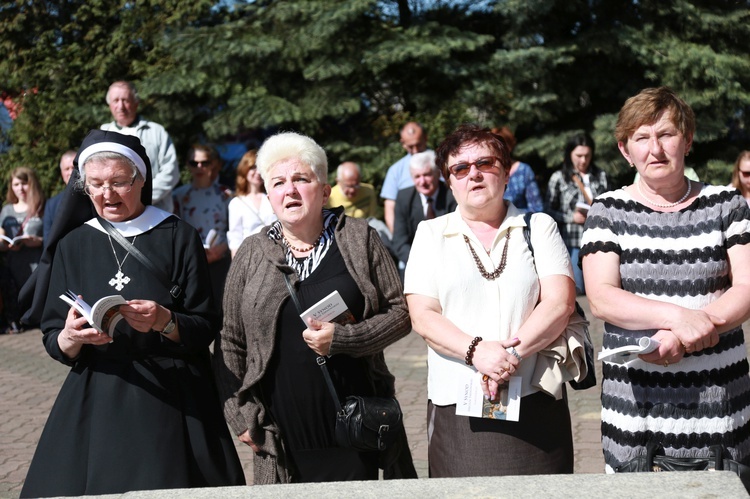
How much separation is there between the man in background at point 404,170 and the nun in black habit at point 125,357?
6.44 metres

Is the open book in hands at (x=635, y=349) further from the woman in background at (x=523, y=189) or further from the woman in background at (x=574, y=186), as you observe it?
the woman in background at (x=574, y=186)

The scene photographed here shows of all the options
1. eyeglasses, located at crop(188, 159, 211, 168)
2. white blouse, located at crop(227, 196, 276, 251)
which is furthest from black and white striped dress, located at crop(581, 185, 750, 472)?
eyeglasses, located at crop(188, 159, 211, 168)

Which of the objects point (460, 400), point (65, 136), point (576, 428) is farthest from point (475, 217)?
point (65, 136)

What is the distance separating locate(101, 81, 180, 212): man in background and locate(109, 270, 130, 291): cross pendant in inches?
202

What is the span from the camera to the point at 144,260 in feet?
12.6

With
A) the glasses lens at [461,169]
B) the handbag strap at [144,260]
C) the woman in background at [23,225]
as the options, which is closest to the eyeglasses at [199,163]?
the woman in background at [23,225]

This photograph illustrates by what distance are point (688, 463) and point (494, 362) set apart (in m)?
0.78

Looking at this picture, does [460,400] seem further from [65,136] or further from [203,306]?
[65,136]

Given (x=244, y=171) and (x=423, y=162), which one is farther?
(x=423, y=162)

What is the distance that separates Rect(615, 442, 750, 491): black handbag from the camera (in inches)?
139

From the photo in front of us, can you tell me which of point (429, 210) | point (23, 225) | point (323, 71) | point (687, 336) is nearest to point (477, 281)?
point (687, 336)

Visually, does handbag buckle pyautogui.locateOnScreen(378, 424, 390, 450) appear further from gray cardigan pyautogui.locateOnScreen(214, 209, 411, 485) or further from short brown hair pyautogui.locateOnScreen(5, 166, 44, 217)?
short brown hair pyautogui.locateOnScreen(5, 166, 44, 217)

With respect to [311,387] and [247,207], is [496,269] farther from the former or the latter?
[247,207]

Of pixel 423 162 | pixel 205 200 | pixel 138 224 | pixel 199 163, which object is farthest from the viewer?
pixel 205 200
